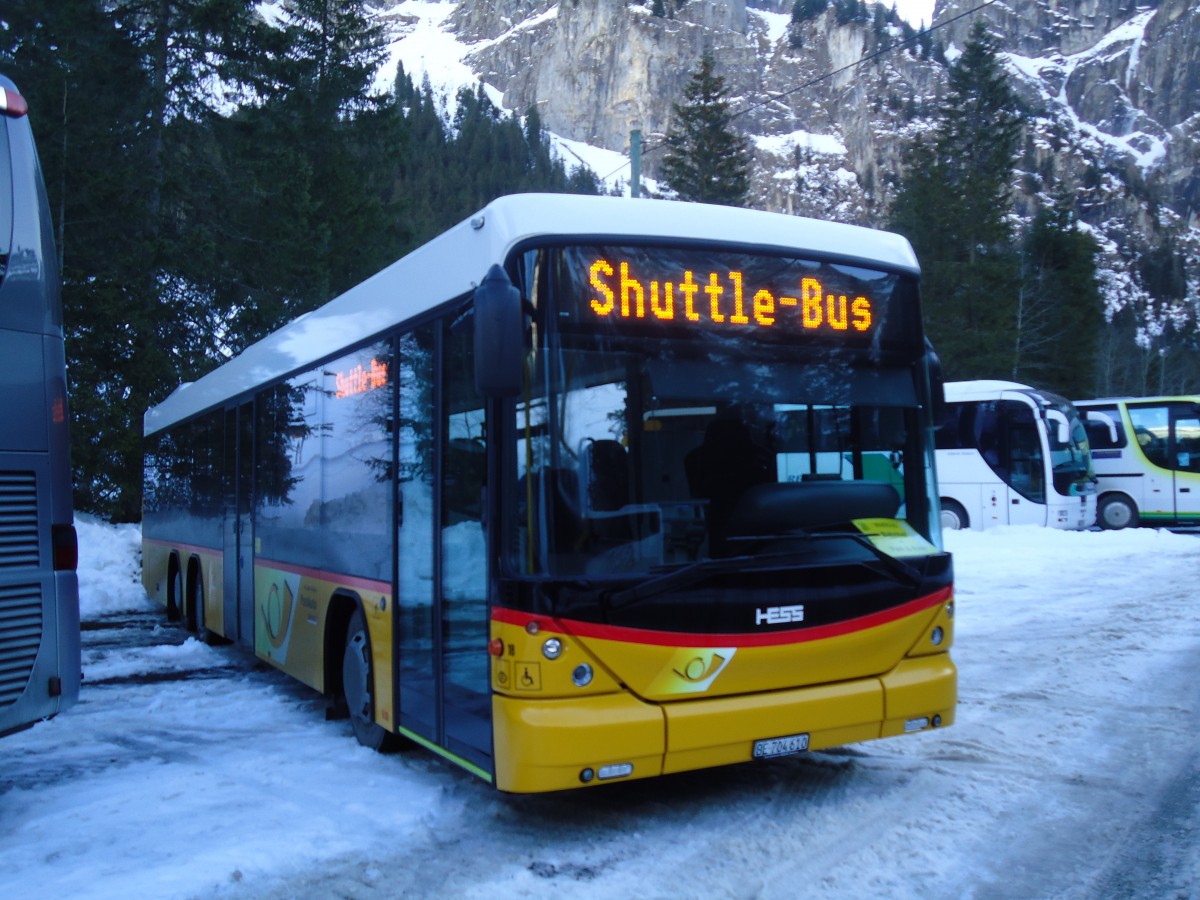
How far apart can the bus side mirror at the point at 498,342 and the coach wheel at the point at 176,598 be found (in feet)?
29.6

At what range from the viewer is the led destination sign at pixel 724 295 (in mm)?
4914

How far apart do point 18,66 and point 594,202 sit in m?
20.0

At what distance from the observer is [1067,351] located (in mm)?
49031

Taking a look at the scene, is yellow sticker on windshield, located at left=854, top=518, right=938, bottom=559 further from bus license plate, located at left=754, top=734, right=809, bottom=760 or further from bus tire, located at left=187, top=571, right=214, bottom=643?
bus tire, located at left=187, top=571, right=214, bottom=643

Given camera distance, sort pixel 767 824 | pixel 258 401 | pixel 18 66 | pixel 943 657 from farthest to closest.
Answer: pixel 18 66 < pixel 258 401 < pixel 943 657 < pixel 767 824

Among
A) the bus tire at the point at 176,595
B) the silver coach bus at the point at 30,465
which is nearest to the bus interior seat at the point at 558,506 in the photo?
the silver coach bus at the point at 30,465

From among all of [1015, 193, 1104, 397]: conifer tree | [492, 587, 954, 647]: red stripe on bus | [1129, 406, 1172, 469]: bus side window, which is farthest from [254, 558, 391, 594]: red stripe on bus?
[1015, 193, 1104, 397]: conifer tree

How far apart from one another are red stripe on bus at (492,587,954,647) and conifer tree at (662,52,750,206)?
44.3 meters

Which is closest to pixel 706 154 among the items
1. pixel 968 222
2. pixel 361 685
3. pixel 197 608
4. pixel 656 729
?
pixel 968 222

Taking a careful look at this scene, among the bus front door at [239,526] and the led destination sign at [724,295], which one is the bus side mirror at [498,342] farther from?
the bus front door at [239,526]

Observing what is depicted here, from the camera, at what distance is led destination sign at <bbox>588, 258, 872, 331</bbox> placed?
16.2 ft

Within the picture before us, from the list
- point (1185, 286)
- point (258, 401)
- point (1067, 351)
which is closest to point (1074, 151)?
point (1185, 286)

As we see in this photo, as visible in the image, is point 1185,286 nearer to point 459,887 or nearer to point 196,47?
point 196,47

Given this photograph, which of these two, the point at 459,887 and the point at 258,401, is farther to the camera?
the point at 258,401
